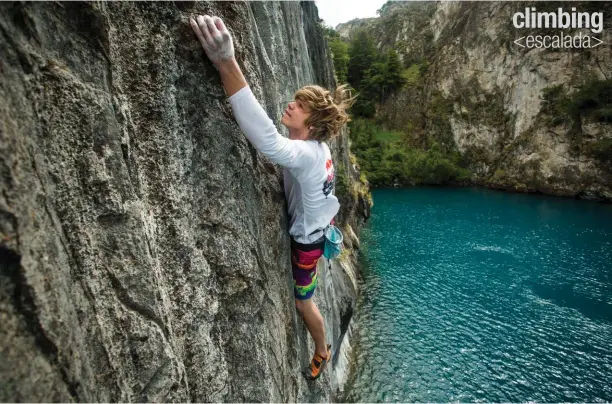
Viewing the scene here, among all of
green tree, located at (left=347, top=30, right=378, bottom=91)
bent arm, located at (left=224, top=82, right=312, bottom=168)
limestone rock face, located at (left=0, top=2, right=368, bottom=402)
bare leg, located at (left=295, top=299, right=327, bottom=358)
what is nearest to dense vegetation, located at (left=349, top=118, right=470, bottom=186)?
green tree, located at (left=347, top=30, right=378, bottom=91)

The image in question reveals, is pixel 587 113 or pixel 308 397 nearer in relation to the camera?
pixel 308 397

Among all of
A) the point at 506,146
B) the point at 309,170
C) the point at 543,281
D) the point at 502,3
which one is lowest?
the point at 543,281

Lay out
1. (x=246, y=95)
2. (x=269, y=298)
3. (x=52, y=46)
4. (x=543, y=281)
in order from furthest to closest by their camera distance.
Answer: (x=543, y=281), (x=269, y=298), (x=246, y=95), (x=52, y=46)

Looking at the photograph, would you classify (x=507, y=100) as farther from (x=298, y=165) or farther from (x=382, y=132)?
(x=298, y=165)

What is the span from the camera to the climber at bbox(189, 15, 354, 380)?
11.5ft

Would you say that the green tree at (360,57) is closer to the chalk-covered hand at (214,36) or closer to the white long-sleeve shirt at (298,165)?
the white long-sleeve shirt at (298,165)

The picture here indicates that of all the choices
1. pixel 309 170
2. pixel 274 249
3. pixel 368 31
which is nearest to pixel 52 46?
pixel 309 170

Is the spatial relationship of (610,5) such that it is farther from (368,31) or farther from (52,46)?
(52,46)

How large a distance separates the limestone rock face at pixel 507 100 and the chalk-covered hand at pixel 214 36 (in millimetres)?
59062

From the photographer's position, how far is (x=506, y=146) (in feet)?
191

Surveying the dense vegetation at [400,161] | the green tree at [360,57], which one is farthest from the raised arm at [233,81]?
the green tree at [360,57]

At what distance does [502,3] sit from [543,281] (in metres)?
55.1

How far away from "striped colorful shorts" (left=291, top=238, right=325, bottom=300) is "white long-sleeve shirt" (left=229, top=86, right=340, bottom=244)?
0.63ft

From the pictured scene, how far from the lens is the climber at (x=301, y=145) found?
3.51 metres
